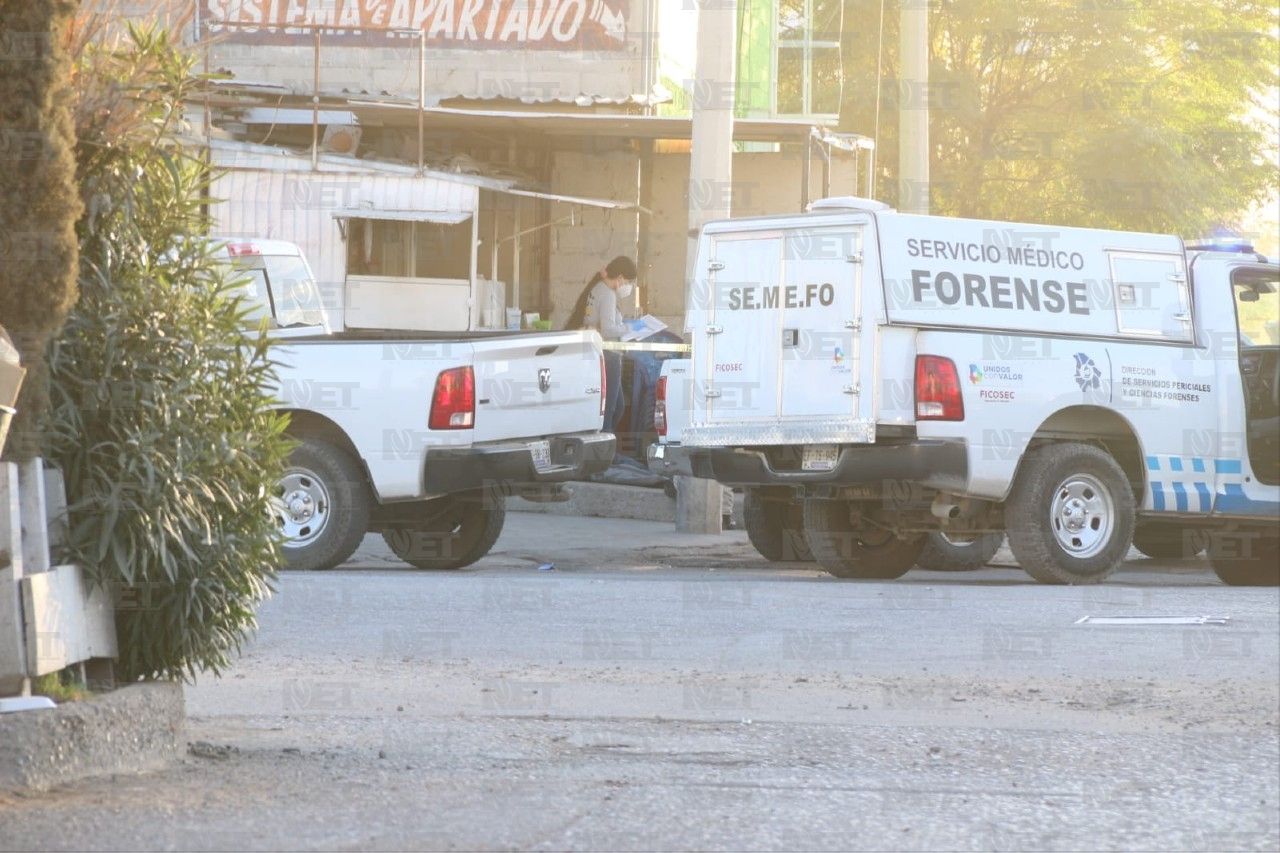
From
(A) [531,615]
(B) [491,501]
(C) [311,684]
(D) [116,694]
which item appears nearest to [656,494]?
(B) [491,501]

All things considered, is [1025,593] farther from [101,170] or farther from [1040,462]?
[101,170]

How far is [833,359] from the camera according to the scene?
1182 cm

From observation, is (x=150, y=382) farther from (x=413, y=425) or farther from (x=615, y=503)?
(x=615, y=503)

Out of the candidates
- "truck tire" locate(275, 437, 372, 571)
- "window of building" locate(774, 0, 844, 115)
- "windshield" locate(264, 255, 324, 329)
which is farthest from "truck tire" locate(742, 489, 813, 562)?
"window of building" locate(774, 0, 844, 115)

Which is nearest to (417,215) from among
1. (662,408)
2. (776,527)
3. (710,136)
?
(710,136)

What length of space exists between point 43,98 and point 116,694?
1.57m

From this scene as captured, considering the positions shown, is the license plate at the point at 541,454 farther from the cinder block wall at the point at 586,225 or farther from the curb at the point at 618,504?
the cinder block wall at the point at 586,225

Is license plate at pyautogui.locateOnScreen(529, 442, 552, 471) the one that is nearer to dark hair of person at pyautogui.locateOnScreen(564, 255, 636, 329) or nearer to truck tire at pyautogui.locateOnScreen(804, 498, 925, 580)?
truck tire at pyautogui.locateOnScreen(804, 498, 925, 580)

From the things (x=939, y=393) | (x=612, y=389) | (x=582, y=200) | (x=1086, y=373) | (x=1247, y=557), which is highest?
(x=582, y=200)

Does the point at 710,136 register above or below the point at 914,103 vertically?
below

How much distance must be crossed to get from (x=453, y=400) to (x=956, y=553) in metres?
3.88

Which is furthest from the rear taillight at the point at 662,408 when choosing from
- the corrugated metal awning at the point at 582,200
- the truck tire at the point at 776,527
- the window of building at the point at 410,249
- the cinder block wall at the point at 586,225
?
the cinder block wall at the point at 586,225

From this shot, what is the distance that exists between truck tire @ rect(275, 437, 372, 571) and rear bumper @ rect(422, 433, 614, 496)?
47 centimetres

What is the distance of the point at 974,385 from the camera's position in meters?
11.5
